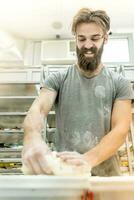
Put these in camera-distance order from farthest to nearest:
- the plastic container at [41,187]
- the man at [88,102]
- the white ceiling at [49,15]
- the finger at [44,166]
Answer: the white ceiling at [49,15], the man at [88,102], the finger at [44,166], the plastic container at [41,187]

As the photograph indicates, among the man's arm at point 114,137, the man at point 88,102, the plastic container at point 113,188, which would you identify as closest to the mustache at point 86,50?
the man at point 88,102

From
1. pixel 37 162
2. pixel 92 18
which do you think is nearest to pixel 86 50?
pixel 92 18

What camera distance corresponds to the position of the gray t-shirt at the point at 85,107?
3.43 ft

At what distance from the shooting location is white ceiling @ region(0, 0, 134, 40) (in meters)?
3.34

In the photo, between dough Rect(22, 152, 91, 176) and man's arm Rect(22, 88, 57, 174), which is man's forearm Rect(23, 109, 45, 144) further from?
dough Rect(22, 152, 91, 176)

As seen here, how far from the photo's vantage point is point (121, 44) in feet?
12.8

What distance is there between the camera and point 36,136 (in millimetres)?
→ 833

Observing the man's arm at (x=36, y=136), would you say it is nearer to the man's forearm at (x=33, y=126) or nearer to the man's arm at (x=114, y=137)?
the man's forearm at (x=33, y=126)

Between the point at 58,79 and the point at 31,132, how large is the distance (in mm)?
347

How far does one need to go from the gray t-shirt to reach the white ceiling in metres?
2.39

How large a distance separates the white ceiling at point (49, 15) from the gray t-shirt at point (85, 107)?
239cm

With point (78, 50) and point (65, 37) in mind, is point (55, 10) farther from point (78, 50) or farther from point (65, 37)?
point (78, 50)

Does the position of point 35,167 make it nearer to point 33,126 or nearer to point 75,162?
point 75,162

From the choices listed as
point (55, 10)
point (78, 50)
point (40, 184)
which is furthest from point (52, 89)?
point (55, 10)
